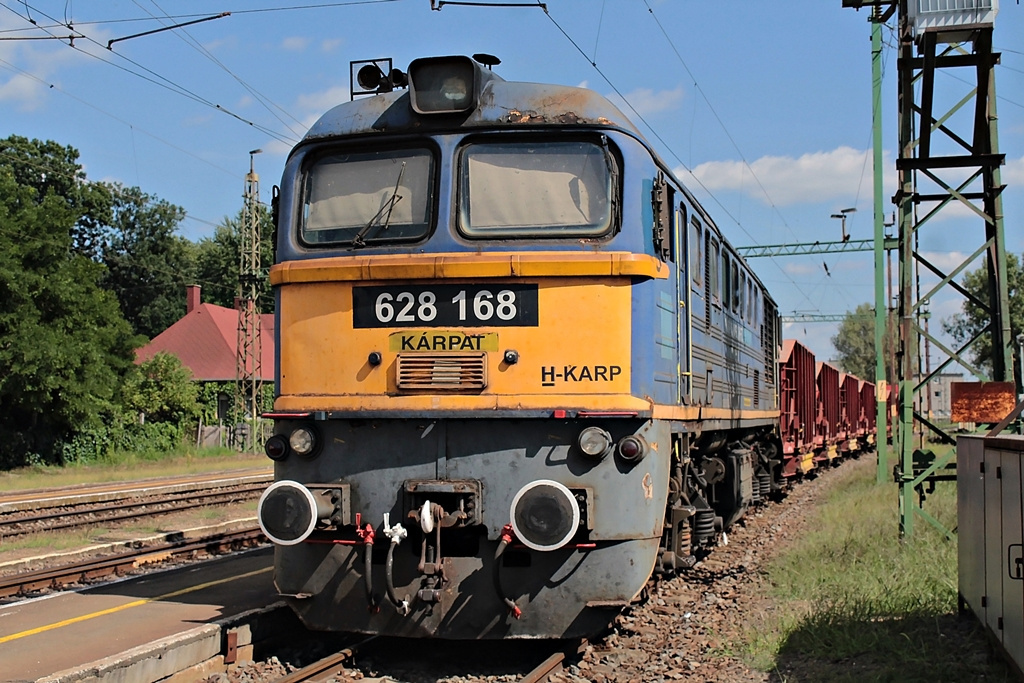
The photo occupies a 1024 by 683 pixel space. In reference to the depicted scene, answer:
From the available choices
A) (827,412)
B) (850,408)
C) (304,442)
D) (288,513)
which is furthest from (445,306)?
(850,408)

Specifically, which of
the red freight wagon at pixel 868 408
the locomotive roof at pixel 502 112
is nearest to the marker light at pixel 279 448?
the locomotive roof at pixel 502 112

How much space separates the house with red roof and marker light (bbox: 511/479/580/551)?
4256cm

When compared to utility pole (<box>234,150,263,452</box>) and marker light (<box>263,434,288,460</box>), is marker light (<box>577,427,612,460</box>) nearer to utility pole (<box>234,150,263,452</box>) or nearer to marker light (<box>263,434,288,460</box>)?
marker light (<box>263,434,288,460</box>)

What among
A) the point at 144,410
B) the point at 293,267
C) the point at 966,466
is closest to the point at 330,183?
the point at 293,267

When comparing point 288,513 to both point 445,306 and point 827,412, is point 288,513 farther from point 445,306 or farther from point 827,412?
point 827,412

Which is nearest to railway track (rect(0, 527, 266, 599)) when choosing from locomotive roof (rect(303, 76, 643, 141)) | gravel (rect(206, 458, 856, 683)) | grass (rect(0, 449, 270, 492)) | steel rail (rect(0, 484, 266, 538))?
steel rail (rect(0, 484, 266, 538))

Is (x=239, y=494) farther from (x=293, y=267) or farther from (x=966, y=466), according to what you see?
(x=966, y=466)

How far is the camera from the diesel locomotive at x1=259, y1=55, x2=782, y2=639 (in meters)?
6.64

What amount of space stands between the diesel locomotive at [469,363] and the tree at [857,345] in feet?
311

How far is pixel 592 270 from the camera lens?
6.70 meters

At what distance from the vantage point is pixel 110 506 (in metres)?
17.2

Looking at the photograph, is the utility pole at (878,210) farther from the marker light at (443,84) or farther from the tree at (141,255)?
the tree at (141,255)

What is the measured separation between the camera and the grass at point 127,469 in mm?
26094

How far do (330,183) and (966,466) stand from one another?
15.5 feet
